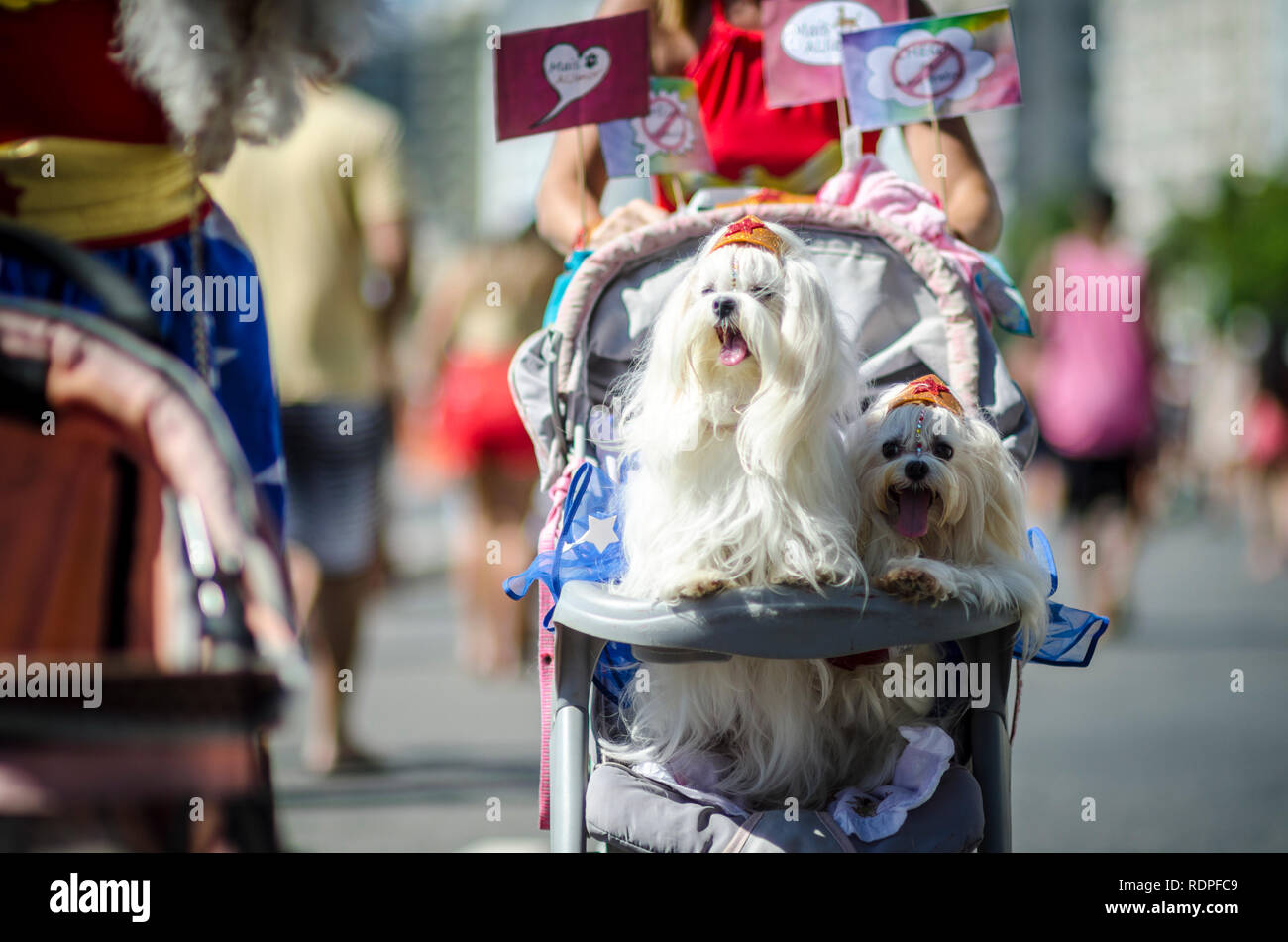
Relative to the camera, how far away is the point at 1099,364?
8391mm

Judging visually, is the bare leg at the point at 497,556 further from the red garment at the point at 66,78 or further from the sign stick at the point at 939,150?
the red garment at the point at 66,78

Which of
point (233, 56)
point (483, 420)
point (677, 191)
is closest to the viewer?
point (233, 56)

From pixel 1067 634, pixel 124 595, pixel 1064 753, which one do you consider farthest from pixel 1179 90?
pixel 124 595

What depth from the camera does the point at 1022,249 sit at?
80625 mm

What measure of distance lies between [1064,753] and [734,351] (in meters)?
4.07

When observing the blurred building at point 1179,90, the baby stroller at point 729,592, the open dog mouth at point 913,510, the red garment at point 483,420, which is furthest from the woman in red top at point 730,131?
the blurred building at point 1179,90

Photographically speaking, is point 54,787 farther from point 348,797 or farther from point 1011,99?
point 348,797

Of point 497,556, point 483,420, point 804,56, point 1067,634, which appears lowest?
point 497,556

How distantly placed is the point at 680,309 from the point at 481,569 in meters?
5.27

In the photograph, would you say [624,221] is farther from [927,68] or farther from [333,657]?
[333,657]

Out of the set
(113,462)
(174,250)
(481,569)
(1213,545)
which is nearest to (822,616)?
(113,462)

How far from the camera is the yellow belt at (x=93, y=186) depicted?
8.05 ft

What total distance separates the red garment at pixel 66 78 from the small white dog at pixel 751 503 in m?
1.04

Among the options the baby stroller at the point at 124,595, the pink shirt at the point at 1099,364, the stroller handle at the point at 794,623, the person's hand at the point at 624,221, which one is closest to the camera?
the baby stroller at the point at 124,595
